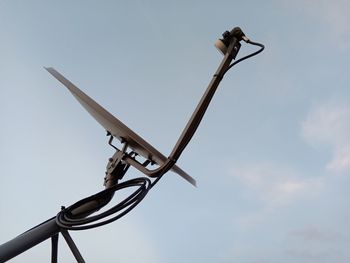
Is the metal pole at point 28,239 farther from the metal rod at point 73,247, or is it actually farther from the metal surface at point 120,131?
the metal surface at point 120,131

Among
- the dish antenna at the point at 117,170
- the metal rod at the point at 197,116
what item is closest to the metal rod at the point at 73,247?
the dish antenna at the point at 117,170

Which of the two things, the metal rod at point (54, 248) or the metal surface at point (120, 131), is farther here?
the metal rod at point (54, 248)

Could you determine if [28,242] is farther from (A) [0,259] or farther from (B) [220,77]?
(B) [220,77]

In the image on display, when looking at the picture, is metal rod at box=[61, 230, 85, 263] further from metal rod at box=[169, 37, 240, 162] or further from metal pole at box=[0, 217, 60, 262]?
metal rod at box=[169, 37, 240, 162]

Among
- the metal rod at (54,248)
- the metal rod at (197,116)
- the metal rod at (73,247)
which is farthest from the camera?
the metal rod at (54,248)

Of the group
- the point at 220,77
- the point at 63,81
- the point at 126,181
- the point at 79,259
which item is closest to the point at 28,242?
the point at 79,259

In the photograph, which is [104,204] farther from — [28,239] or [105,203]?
[28,239]

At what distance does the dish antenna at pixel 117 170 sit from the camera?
6.72 metres

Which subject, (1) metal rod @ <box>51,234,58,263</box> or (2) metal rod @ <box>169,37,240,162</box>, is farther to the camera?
(1) metal rod @ <box>51,234,58,263</box>

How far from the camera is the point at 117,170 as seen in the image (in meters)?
8.18

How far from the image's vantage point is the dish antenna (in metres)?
6.72

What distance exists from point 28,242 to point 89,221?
157 cm

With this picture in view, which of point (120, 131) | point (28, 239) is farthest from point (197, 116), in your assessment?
point (28, 239)

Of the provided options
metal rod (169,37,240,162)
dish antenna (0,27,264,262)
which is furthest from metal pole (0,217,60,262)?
metal rod (169,37,240,162)
